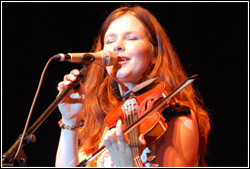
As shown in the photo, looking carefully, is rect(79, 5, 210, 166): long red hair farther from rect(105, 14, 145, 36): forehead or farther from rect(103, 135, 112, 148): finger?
rect(103, 135, 112, 148): finger

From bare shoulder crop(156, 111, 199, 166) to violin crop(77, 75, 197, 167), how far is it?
101 mm

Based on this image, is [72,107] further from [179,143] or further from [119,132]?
[179,143]

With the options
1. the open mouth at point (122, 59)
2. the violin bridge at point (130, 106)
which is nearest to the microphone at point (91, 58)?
the open mouth at point (122, 59)

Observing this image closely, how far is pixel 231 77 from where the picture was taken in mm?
1921

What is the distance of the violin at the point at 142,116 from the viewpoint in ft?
3.78

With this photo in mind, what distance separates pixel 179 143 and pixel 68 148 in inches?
21.1

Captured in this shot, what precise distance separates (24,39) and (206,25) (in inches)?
50.9

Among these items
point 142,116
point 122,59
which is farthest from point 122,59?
point 142,116

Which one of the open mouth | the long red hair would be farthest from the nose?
the long red hair

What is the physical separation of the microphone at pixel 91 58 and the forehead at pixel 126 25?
0.20 m

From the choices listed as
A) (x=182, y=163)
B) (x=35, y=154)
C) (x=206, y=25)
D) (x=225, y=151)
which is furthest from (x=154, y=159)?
(x=35, y=154)

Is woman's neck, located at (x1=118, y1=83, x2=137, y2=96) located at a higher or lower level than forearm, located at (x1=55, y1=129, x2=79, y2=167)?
higher

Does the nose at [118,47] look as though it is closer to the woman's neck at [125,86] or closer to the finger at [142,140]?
the woman's neck at [125,86]

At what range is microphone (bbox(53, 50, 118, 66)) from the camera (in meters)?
1.15
